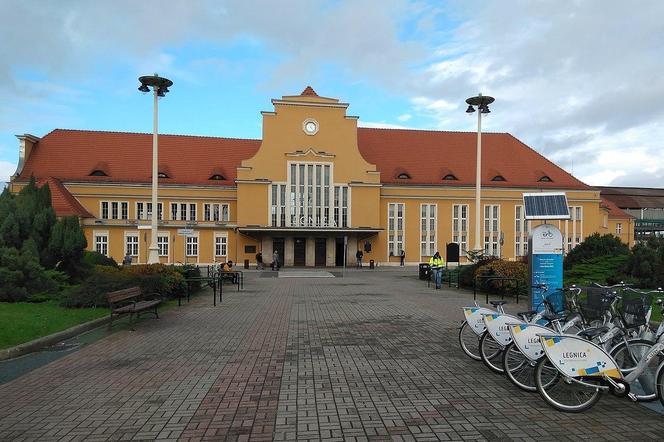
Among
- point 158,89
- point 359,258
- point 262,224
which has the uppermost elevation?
point 158,89

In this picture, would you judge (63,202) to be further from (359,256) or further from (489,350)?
(489,350)

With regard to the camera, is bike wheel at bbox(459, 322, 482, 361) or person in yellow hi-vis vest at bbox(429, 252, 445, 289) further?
person in yellow hi-vis vest at bbox(429, 252, 445, 289)

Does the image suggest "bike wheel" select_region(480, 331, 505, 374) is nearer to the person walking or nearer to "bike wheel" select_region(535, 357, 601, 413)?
"bike wheel" select_region(535, 357, 601, 413)

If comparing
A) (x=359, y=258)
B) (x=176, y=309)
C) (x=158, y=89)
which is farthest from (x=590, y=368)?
(x=359, y=258)

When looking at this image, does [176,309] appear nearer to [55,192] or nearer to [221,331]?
[221,331]

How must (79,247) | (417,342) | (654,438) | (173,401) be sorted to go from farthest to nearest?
(79,247) < (417,342) < (173,401) < (654,438)

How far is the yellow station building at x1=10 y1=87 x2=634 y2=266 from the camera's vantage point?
47.8m

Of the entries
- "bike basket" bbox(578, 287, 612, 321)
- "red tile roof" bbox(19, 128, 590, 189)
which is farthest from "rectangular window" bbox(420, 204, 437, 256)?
"bike basket" bbox(578, 287, 612, 321)

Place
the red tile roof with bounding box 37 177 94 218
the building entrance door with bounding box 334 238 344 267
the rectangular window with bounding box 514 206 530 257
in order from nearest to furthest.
A: the red tile roof with bounding box 37 177 94 218, the building entrance door with bounding box 334 238 344 267, the rectangular window with bounding box 514 206 530 257

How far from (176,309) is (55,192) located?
1365 inches

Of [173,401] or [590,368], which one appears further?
[173,401]

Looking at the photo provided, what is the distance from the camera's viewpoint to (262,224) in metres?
47.7

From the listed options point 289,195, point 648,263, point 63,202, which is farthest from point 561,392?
point 63,202

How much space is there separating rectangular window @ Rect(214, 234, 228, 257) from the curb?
37.5 metres
